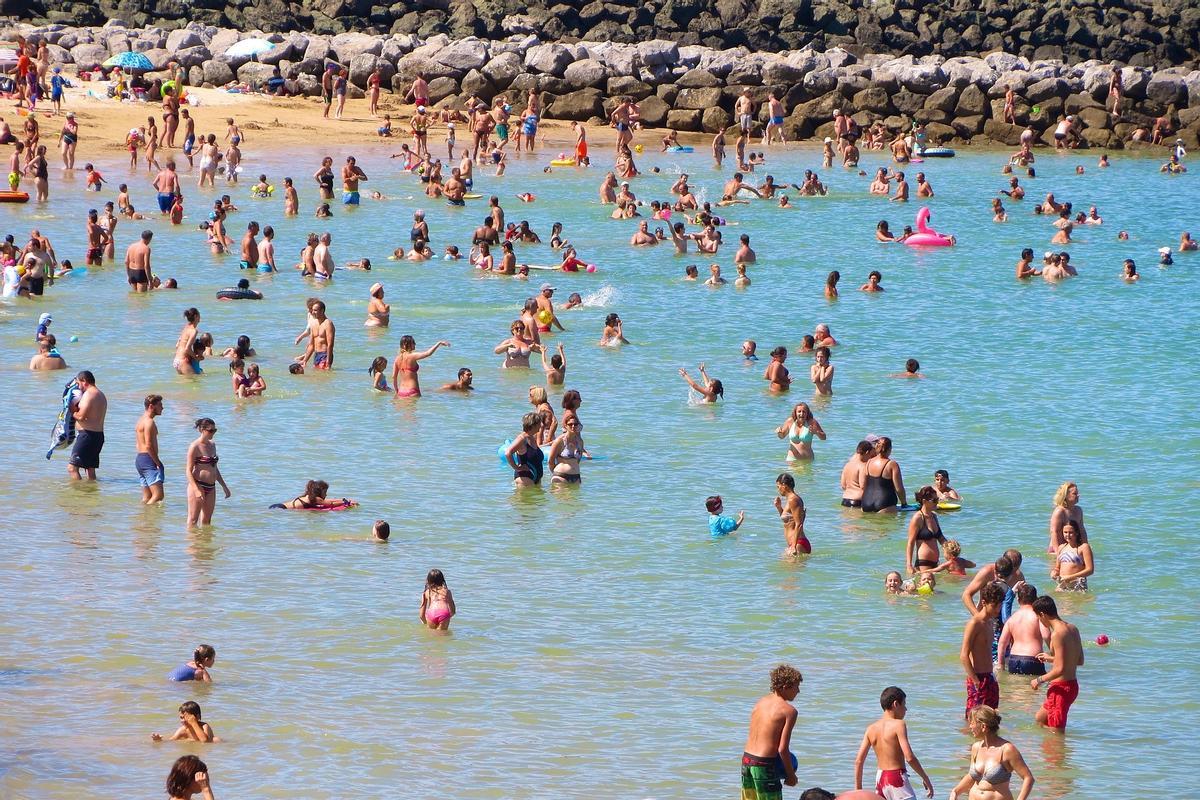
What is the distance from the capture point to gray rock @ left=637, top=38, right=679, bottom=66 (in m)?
53.4

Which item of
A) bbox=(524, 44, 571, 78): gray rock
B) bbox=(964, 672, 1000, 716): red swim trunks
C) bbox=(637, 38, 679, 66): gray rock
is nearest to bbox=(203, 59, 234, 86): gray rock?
bbox=(524, 44, 571, 78): gray rock

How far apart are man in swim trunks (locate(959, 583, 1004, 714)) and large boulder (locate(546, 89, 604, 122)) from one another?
40766mm

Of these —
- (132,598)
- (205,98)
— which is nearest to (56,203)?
(205,98)

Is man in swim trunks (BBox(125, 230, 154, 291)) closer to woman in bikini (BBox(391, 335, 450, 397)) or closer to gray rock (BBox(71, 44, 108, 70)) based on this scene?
woman in bikini (BBox(391, 335, 450, 397))

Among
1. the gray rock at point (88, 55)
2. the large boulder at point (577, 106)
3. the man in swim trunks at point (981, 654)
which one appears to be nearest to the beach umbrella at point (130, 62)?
the gray rock at point (88, 55)

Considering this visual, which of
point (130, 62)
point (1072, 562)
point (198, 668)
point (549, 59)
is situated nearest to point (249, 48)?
point (130, 62)

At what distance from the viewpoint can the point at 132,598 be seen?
1506 centimetres

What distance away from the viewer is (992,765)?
9961mm

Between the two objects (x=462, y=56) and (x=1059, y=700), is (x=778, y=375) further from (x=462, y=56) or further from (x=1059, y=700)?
(x=462, y=56)

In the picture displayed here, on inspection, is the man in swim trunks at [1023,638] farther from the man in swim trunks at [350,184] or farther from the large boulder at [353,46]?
the large boulder at [353,46]

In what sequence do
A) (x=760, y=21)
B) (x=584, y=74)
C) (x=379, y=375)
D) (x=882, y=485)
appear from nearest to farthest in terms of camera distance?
(x=882, y=485) → (x=379, y=375) → (x=584, y=74) → (x=760, y=21)

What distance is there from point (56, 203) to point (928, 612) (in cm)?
2641

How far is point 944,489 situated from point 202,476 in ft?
24.2

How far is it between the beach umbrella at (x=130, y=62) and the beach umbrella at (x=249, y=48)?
3.59m
